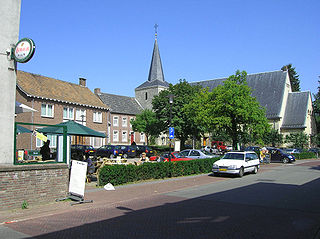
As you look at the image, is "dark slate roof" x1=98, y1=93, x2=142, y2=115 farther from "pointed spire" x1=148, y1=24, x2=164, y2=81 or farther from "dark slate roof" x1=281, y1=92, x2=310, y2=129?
"dark slate roof" x1=281, y1=92, x2=310, y2=129

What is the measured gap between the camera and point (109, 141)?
178 feet

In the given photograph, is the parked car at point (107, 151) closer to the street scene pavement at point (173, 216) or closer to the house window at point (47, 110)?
the house window at point (47, 110)

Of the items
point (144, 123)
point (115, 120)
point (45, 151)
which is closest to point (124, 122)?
point (115, 120)

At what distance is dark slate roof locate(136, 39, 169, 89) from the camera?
2812 inches

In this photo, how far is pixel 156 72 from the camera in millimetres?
73250

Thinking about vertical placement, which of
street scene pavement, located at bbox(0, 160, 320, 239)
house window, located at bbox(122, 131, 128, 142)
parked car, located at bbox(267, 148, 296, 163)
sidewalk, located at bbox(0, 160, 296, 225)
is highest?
house window, located at bbox(122, 131, 128, 142)

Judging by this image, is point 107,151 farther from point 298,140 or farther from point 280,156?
Result: point 298,140

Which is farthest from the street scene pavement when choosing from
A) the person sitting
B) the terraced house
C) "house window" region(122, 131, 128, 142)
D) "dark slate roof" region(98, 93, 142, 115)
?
"house window" region(122, 131, 128, 142)

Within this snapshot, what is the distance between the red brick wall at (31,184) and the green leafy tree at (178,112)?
3297cm

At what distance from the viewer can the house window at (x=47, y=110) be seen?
127 ft

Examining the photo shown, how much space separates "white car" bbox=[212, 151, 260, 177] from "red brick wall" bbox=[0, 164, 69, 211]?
Answer: 436 inches

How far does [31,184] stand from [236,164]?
12.8m

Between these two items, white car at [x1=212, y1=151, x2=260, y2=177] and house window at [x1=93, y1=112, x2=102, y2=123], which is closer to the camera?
white car at [x1=212, y1=151, x2=260, y2=177]

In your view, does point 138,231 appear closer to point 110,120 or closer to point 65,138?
point 65,138
